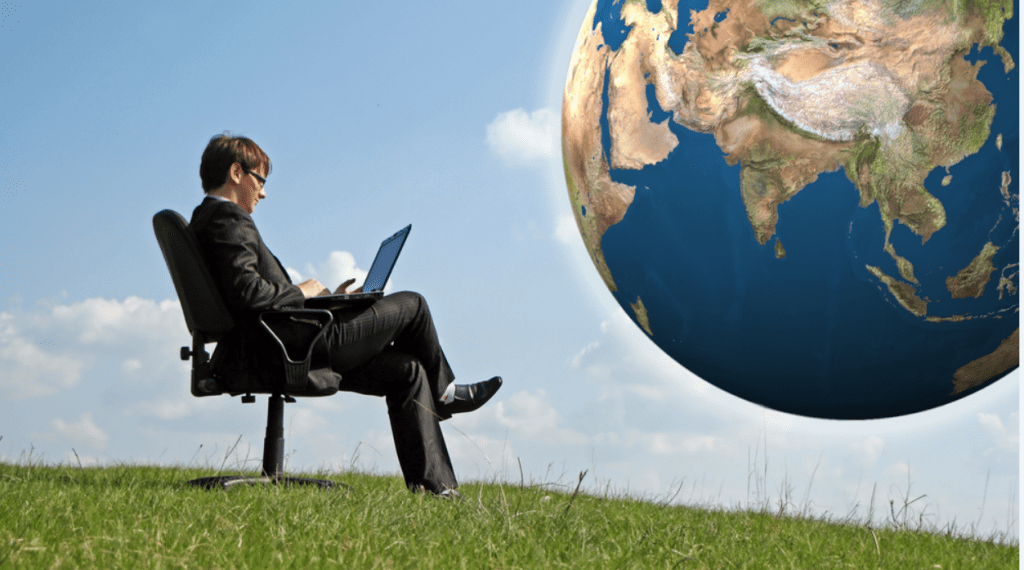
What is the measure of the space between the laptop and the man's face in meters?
0.57

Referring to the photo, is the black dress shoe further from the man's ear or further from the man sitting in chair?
the man's ear

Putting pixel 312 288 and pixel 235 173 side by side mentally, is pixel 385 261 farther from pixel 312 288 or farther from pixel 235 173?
pixel 235 173

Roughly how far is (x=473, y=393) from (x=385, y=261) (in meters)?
0.74

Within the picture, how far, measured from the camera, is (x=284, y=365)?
135 inches

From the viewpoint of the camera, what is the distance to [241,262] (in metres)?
3.39

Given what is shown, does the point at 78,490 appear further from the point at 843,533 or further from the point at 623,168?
the point at 843,533

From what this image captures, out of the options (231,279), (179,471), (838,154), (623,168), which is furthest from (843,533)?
(179,471)

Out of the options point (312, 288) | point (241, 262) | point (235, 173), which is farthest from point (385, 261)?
point (235, 173)

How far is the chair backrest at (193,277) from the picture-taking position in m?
3.46

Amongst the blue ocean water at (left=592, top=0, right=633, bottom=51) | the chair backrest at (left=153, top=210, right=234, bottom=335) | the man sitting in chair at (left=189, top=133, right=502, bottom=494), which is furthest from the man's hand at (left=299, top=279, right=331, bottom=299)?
the blue ocean water at (left=592, top=0, right=633, bottom=51)

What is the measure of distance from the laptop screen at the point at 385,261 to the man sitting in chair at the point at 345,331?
97 mm

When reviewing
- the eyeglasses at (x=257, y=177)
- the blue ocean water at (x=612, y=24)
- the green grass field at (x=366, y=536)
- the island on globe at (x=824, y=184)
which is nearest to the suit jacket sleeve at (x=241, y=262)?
the eyeglasses at (x=257, y=177)

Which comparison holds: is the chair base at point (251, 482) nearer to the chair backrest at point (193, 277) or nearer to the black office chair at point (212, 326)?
the black office chair at point (212, 326)

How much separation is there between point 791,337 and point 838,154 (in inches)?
33.7
